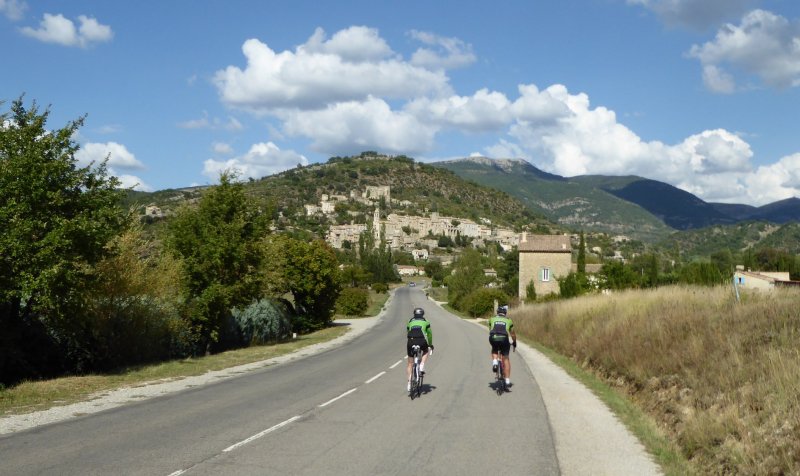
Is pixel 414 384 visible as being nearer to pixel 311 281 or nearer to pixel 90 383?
pixel 90 383

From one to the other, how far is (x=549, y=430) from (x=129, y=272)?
1612 cm

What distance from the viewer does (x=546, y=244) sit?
73.9 m

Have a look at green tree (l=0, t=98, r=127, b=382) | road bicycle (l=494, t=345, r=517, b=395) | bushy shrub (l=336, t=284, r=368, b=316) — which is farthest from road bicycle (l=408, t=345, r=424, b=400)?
bushy shrub (l=336, t=284, r=368, b=316)

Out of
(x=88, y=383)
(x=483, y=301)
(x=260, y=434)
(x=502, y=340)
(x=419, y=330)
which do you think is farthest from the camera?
(x=483, y=301)

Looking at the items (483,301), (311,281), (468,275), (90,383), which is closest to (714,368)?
(90,383)

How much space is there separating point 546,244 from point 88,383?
63.2 metres

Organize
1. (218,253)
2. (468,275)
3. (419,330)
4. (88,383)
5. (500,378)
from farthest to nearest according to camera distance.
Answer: (468,275) < (218,253) < (88,383) < (500,378) < (419,330)

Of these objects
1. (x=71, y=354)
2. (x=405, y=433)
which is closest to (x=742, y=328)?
(x=405, y=433)

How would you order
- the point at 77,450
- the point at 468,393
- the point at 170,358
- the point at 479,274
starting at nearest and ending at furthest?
1. the point at 77,450
2. the point at 468,393
3. the point at 170,358
4. the point at 479,274

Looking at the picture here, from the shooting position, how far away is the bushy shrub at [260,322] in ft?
105

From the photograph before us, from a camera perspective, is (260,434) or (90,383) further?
(90,383)

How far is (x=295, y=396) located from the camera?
1359 cm

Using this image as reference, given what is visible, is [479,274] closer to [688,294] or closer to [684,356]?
[688,294]

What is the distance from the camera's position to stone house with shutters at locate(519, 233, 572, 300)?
73.4 meters
